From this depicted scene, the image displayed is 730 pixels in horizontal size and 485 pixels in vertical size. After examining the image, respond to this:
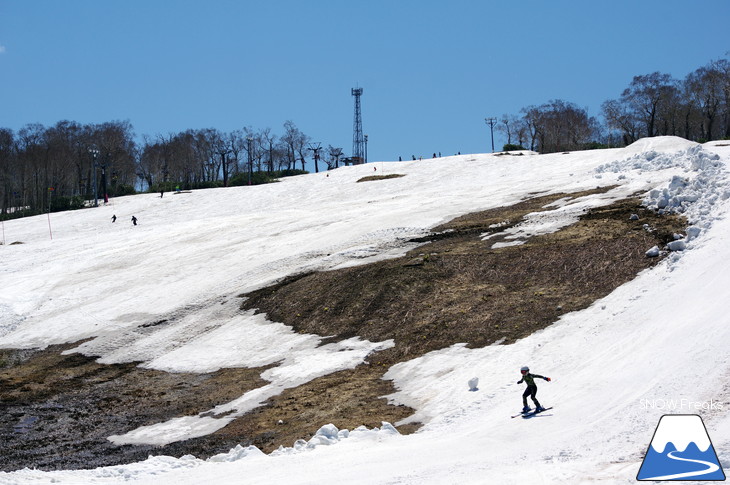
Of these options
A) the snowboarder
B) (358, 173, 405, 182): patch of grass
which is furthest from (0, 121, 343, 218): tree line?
the snowboarder

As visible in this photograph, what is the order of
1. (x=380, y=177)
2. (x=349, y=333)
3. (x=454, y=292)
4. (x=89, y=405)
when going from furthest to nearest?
(x=380, y=177), (x=454, y=292), (x=349, y=333), (x=89, y=405)

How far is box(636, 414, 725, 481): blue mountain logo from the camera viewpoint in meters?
10.6

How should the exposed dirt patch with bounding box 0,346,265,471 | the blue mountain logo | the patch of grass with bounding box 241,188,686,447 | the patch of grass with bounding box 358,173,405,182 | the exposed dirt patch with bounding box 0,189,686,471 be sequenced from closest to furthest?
the blue mountain logo, the exposed dirt patch with bounding box 0,346,265,471, the exposed dirt patch with bounding box 0,189,686,471, the patch of grass with bounding box 241,188,686,447, the patch of grass with bounding box 358,173,405,182

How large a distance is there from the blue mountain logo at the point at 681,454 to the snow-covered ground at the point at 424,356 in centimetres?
25

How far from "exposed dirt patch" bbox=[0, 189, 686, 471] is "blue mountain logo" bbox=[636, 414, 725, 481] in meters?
6.36

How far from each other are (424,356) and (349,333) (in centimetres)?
475

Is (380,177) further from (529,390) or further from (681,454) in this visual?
(681,454)

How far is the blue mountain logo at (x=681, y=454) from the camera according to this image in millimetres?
10648

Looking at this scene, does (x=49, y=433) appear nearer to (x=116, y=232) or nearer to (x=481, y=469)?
(x=481, y=469)

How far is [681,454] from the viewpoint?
11.5 meters

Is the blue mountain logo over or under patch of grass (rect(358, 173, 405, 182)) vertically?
under

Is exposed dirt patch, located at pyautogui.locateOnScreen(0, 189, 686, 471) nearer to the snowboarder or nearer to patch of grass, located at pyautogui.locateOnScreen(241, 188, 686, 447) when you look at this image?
patch of grass, located at pyautogui.locateOnScreen(241, 188, 686, 447)

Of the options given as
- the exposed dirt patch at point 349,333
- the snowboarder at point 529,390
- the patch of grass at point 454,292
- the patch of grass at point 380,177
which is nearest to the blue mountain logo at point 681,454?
the snowboarder at point 529,390

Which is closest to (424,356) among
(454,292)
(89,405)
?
(454,292)
